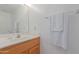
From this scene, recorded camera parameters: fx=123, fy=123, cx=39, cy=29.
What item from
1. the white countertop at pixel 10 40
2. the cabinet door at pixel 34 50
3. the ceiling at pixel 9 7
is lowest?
the cabinet door at pixel 34 50

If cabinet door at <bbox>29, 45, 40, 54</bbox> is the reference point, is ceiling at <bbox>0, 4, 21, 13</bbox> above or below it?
above

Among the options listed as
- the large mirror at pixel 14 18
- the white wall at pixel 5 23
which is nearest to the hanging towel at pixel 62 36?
the large mirror at pixel 14 18

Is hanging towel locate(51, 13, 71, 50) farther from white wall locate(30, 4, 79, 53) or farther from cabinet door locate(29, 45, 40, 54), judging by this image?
cabinet door locate(29, 45, 40, 54)

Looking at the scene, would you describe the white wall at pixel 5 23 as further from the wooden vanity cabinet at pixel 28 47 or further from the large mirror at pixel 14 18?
the wooden vanity cabinet at pixel 28 47

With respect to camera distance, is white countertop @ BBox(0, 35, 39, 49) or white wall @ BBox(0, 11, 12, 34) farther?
white wall @ BBox(0, 11, 12, 34)

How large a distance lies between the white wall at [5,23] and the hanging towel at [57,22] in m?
0.47

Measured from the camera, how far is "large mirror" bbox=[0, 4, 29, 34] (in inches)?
52.9

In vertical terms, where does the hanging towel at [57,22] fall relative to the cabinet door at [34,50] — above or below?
above

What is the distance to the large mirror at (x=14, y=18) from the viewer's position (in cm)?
134

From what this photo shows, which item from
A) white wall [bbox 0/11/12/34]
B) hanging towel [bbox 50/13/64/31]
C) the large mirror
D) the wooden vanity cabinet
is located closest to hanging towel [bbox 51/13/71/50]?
hanging towel [bbox 50/13/64/31]

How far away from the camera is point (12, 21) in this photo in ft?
4.47

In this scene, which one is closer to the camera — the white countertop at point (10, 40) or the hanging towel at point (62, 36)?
the white countertop at point (10, 40)

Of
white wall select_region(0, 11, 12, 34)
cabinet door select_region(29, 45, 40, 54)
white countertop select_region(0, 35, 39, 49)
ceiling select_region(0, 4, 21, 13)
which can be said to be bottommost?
cabinet door select_region(29, 45, 40, 54)
